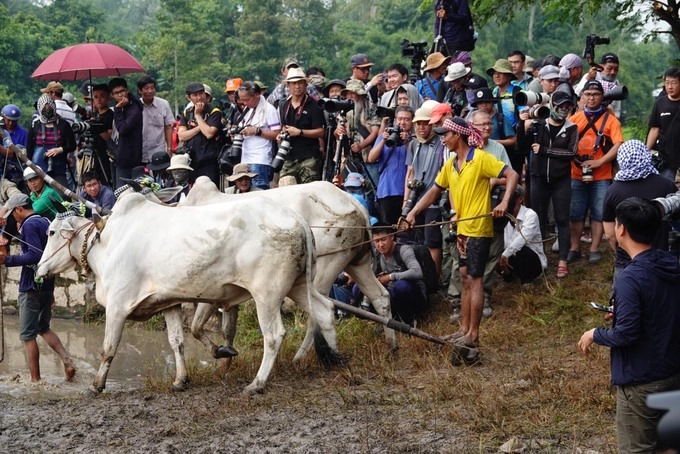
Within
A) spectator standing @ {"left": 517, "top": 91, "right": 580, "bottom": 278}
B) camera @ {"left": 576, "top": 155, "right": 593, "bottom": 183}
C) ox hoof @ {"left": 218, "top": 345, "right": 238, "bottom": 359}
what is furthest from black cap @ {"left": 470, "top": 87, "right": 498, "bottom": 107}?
ox hoof @ {"left": 218, "top": 345, "right": 238, "bottom": 359}

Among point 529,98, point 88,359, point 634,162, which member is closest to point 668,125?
point 529,98

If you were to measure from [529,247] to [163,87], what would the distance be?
3787cm

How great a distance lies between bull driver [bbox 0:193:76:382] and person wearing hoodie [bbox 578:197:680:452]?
6.50 meters

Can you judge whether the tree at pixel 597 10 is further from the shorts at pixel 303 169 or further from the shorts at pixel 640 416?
the shorts at pixel 640 416

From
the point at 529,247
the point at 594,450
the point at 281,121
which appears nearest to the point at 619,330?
the point at 594,450

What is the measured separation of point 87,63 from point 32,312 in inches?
166

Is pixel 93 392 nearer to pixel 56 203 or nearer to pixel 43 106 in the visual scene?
pixel 56 203

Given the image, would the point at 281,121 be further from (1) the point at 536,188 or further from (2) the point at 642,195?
(2) the point at 642,195

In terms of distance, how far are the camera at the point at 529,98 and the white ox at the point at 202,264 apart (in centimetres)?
365

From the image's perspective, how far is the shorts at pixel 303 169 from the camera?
12.5 m

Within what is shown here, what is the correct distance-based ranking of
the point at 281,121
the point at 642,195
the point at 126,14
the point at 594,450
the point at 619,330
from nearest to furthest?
the point at 619,330 → the point at 594,450 → the point at 642,195 → the point at 281,121 → the point at 126,14

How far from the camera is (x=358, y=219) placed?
10180mm

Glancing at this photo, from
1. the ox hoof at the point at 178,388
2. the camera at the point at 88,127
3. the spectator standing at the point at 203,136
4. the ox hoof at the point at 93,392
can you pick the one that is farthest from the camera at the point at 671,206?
the camera at the point at 88,127

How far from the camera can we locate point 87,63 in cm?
1350
